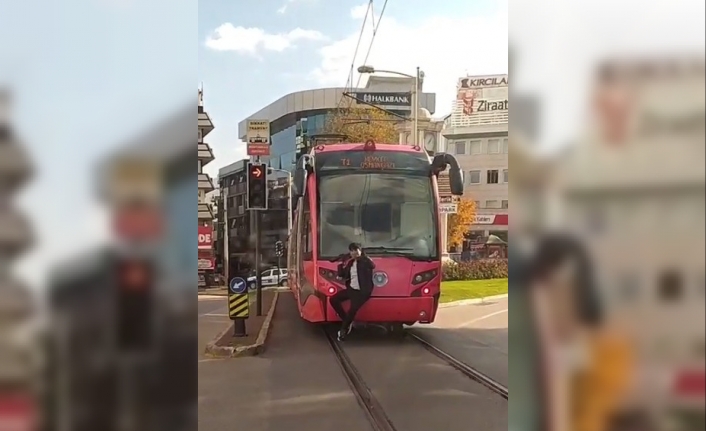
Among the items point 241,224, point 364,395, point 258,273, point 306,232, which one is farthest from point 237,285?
point 364,395

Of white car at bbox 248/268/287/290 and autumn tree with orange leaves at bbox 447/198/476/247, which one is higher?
autumn tree with orange leaves at bbox 447/198/476/247

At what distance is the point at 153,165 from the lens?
1509 millimetres

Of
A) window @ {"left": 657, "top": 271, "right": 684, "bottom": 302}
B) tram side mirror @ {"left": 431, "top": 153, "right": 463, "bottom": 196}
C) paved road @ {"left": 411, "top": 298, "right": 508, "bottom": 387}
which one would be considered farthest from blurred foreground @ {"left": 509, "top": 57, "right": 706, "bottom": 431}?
tram side mirror @ {"left": 431, "top": 153, "right": 463, "bottom": 196}

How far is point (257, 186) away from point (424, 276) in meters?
0.82

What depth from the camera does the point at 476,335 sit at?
Answer: 218 centimetres

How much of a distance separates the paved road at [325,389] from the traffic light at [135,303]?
0.40 m

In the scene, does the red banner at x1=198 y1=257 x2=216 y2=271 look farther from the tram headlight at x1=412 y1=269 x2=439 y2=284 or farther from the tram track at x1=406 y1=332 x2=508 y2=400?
the tram track at x1=406 y1=332 x2=508 y2=400

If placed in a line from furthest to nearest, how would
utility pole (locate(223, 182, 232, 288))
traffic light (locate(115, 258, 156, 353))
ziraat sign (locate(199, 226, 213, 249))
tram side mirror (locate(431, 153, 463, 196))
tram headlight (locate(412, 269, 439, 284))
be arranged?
tram headlight (locate(412, 269, 439, 284))
tram side mirror (locate(431, 153, 463, 196))
utility pole (locate(223, 182, 232, 288))
ziraat sign (locate(199, 226, 213, 249))
traffic light (locate(115, 258, 156, 353))

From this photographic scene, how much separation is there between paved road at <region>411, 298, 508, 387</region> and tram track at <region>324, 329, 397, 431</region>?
1.07 ft

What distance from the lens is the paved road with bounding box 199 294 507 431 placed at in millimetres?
1938

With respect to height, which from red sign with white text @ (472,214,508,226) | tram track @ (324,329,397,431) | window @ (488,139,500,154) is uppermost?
window @ (488,139,500,154)

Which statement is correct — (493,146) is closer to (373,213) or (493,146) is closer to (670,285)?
(373,213)

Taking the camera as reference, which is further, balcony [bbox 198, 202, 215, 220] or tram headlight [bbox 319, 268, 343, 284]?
tram headlight [bbox 319, 268, 343, 284]

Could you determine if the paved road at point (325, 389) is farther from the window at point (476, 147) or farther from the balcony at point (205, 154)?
the window at point (476, 147)
